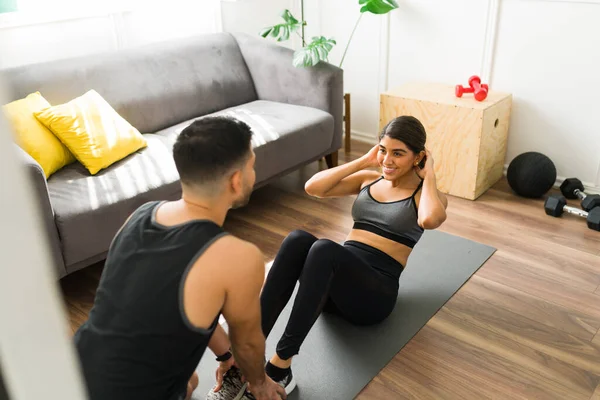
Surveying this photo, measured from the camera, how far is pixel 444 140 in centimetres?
329

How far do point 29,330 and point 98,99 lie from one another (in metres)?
2.65

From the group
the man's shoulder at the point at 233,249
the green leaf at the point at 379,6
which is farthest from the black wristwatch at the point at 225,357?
the green leaf at the point at 379,6

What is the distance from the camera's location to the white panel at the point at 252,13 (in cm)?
390

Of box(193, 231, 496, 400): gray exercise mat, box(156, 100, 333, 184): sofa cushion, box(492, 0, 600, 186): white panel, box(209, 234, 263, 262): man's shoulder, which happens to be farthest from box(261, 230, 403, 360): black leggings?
box(492, 0, 600, 186): white panel

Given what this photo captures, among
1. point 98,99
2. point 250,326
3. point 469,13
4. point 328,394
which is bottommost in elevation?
point 328,394

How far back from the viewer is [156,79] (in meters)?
3.23

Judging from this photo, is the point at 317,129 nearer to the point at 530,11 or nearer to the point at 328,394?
the point at 530,11

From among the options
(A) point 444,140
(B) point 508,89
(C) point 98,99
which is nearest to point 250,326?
(C) point 98,99

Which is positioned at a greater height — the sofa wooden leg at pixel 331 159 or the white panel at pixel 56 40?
the white panel at pixel 56 40

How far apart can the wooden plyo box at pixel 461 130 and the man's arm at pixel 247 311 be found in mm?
1984

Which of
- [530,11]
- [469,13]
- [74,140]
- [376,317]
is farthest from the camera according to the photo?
[469,13]

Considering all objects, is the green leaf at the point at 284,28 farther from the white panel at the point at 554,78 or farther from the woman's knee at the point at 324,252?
the woman's knee at the point at 324,252

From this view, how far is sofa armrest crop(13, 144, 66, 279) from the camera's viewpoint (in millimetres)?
2152

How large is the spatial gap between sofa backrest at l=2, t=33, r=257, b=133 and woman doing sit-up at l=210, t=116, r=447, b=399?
126cm
